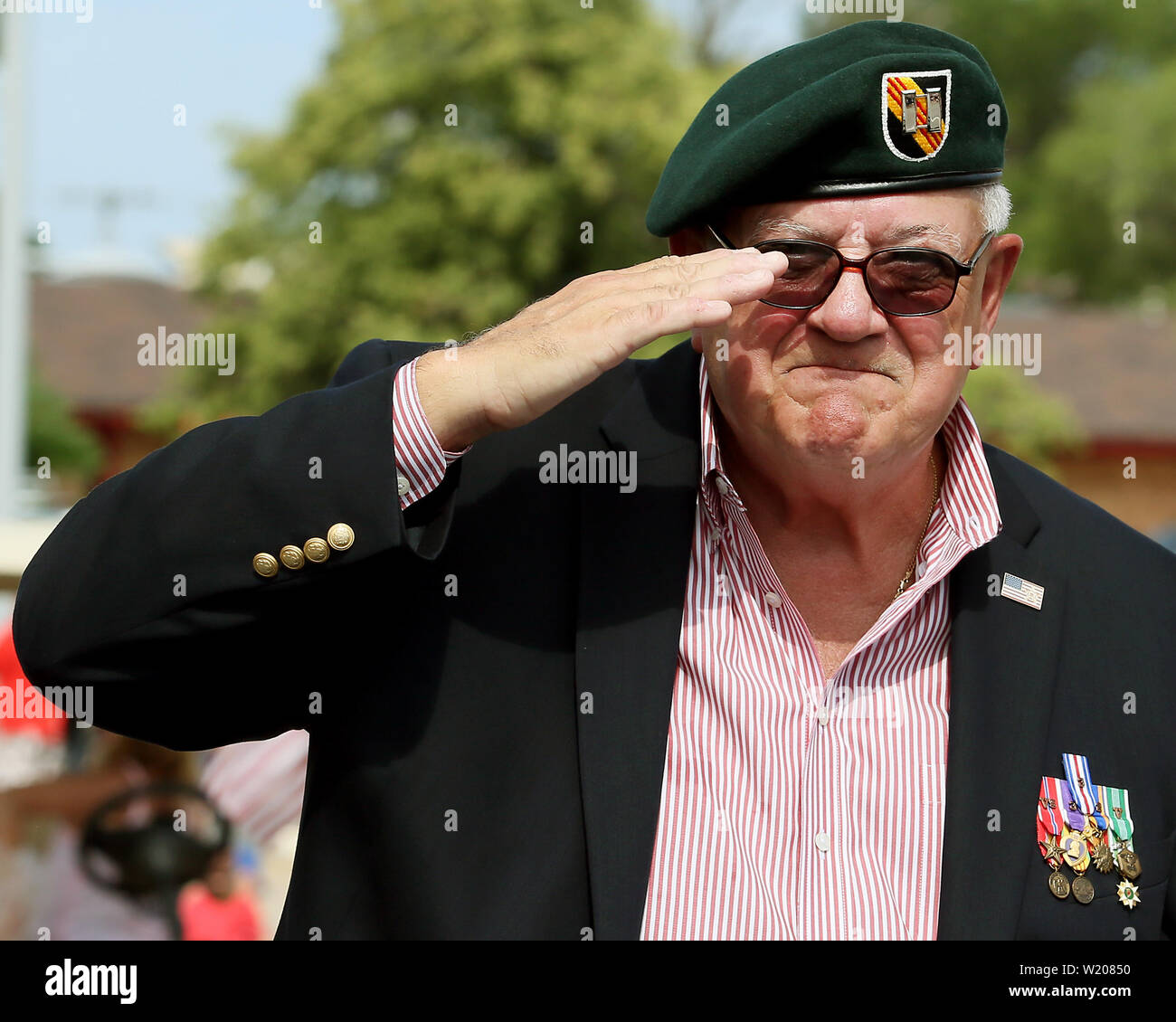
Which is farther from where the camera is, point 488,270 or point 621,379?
point 488,270

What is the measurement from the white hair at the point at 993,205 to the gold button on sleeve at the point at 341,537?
1.07 m

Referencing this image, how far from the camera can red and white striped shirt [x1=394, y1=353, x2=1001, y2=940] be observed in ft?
6.16

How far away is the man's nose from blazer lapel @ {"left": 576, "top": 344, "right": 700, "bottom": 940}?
0.30 m

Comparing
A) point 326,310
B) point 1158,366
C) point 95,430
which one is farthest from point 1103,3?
point 326,310

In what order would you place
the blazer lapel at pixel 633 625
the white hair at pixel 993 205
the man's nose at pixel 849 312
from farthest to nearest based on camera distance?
1. the white hair at pixel 993 205
2. the man's nose at pixel 849 312
3. the blazer lapel at pixel 633 625

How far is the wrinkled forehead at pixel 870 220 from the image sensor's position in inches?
77.4

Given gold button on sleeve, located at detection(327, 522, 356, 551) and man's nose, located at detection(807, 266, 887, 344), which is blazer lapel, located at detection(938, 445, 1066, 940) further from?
gold button on sleeve, located at detection(327, 522, 356, 551)

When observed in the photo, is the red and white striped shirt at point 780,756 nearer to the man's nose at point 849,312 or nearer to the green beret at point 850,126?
the man's nose at point 849,312

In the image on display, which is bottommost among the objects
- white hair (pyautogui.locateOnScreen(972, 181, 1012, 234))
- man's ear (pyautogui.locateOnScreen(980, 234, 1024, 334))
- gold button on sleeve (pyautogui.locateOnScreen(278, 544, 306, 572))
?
gold button on sleeve (pyautogui.locateOnScreen(278, 544, 306, 572))

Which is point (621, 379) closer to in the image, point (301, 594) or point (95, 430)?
point (301, 594)

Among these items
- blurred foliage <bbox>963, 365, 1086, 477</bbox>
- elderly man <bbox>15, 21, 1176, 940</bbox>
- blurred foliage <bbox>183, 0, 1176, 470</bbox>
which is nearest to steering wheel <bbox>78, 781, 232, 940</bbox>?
elderly man <bbox>15, 21, 1176, 940</bbox>

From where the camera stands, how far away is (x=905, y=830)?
196 cm

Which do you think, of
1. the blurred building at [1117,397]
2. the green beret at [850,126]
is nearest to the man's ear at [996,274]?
the green beret at [850,126]
